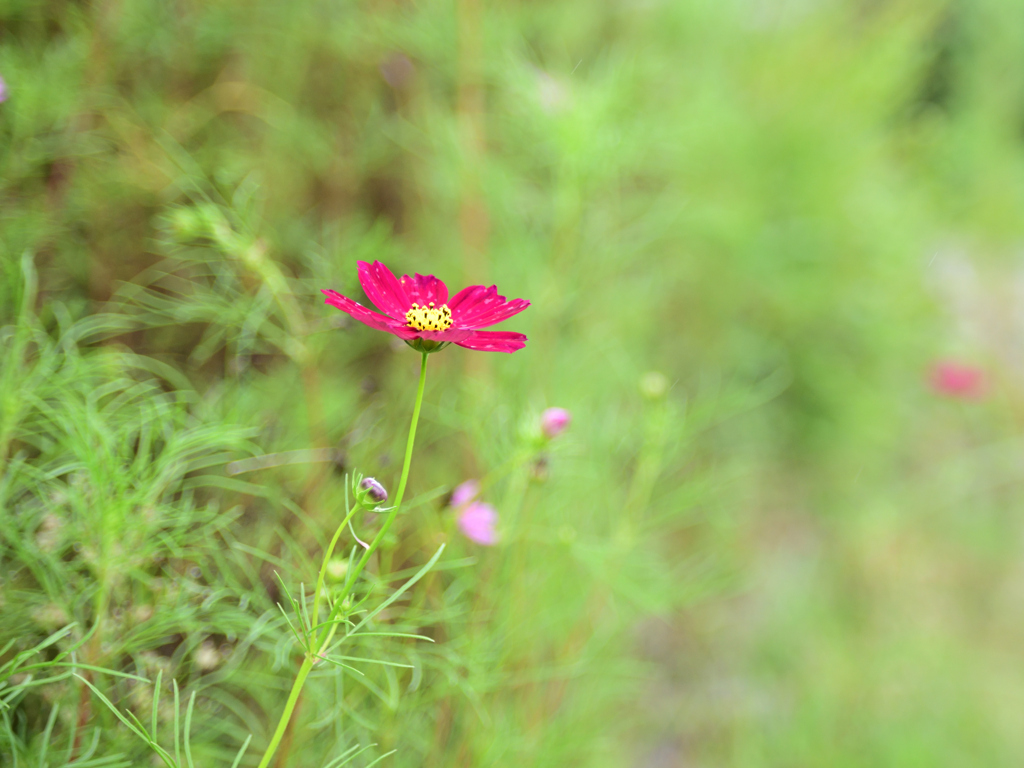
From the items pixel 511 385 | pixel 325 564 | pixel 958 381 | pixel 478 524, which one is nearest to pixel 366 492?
pixel 325 564

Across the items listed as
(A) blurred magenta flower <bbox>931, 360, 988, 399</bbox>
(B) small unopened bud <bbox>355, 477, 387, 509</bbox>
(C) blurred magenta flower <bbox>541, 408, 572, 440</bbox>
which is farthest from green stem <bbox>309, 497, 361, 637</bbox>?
(A) blurred magenta flower <bbox>931, 360, 988, 399</bbox>

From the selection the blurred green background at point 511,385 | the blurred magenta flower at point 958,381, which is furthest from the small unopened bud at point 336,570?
the blurred magenta flower at point 958,381

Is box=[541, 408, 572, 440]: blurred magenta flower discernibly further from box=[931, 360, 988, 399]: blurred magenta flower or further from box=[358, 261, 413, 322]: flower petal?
box=[931, 360, 988, 399]: blurred magenta flower

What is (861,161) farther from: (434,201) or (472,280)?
(472,280)

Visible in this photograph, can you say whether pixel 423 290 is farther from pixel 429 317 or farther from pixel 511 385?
pixel 511 385

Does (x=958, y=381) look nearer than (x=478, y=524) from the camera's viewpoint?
No

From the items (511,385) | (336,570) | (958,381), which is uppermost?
(336,570)

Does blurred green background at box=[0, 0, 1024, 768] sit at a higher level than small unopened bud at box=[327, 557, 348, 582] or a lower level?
lower

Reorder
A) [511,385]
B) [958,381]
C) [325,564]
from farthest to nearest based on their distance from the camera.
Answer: [958,381] → [511,385] → [325,564]
